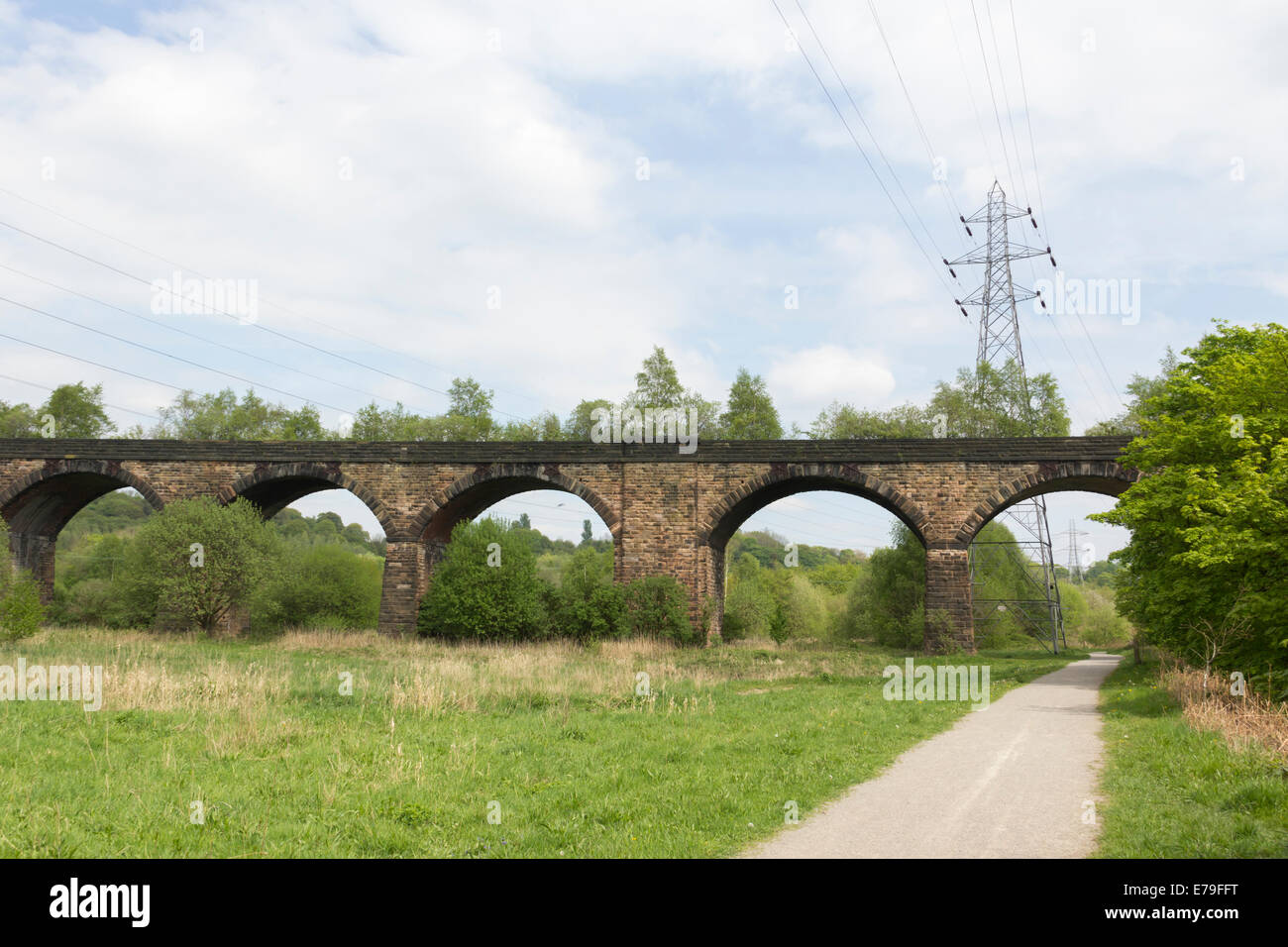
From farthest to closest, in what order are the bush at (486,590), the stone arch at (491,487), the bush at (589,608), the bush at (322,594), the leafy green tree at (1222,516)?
1. the bush at (322,594)
2. the stone arch at (491,487)
3. the bush at (589,608)
4. the bush at (486,590)
5. the leafy green tree at (1222,516)

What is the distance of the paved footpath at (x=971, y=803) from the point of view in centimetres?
630

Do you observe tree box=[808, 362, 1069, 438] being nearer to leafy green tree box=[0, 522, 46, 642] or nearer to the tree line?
the tree line

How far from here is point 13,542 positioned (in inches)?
1280

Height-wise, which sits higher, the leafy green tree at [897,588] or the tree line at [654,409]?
the tree line at [654,409]

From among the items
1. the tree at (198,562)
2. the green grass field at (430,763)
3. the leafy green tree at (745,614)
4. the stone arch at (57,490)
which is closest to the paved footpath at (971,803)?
the green grass field at (430,763)

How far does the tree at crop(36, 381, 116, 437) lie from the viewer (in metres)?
54.6

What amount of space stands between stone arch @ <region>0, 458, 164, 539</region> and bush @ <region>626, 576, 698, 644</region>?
57.7 feet

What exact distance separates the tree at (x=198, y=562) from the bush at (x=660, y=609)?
1196 centimetres

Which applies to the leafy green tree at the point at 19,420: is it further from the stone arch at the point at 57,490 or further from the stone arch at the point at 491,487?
the stone arch at the point at 491,487

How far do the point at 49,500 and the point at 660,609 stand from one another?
24.1 metres

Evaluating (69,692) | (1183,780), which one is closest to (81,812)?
(69,692)

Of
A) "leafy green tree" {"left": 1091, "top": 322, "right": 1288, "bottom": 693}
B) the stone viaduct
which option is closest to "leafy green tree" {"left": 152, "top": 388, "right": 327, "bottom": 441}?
the stone viaduct

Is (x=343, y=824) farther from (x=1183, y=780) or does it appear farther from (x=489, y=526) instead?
(x=489, y=526)
